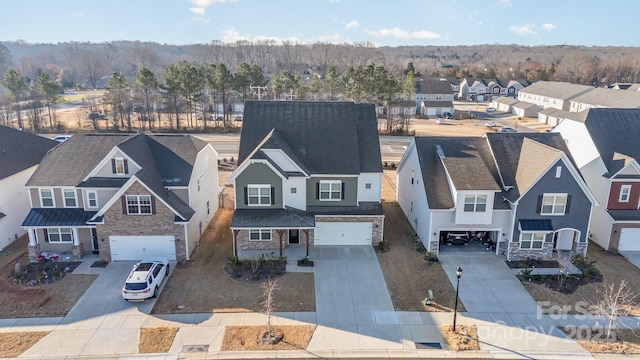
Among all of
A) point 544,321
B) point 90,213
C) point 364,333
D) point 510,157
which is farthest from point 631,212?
point 90,213

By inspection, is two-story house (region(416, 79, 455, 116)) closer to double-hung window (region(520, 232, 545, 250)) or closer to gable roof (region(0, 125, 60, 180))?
double-hung window (region(520, 232, 545, 250))

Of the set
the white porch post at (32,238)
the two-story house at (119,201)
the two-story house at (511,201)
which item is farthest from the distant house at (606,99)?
the white porch post at (32,238)

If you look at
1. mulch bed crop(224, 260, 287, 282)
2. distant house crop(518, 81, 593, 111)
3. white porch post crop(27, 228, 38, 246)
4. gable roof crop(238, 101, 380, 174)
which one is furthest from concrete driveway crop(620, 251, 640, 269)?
distant house crop(518, 81, 593, 111)

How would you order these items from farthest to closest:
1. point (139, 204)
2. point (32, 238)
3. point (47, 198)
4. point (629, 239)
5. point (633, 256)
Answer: point (629, 239) → point (633, 256) → point (47, 198) → point (32, 238) → point (139, 204)

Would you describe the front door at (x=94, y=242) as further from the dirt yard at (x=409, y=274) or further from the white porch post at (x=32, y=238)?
the dirt yard at (x=409, y=274)

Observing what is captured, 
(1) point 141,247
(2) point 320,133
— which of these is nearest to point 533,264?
(2) point 320,133

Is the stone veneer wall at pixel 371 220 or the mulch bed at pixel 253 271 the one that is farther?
the stone veneer wall at pixel 371 220

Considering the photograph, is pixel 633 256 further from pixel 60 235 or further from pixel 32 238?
pixel 32 238
